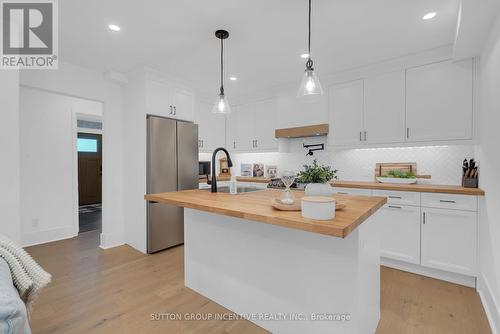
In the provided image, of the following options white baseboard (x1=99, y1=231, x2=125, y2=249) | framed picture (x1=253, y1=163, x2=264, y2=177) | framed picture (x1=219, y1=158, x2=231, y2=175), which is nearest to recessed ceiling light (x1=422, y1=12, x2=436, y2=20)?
framed picture (x1=253, y1=163, x2=264, y2=177)

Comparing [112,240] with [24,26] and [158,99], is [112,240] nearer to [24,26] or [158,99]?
[158,99]

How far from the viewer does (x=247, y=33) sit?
2.34 meters

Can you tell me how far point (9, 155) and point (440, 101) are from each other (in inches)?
164

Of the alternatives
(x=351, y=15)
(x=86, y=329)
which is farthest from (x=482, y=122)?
(x=86, y=329)

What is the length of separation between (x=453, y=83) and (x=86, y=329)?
13.6 ft

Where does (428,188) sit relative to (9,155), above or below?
below

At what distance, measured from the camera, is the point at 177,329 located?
5.77 feet

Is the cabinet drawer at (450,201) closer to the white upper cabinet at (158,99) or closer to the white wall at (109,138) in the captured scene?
the white upper cabinet at (158,99)

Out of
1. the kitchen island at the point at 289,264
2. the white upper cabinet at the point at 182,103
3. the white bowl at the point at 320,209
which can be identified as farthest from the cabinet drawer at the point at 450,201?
the white upper cabinet at the point at 182,103

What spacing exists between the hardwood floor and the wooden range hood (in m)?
1.96

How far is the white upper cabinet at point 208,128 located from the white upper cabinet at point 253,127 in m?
0.15

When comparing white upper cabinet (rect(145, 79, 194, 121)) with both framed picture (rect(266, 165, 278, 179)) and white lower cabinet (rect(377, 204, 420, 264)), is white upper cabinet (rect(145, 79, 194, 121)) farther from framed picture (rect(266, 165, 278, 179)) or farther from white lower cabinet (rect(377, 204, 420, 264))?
white lower cabinet (rect(377, 204, 420, 264))

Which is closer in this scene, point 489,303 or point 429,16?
point 489,303

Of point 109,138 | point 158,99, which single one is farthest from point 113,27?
point 109,138
